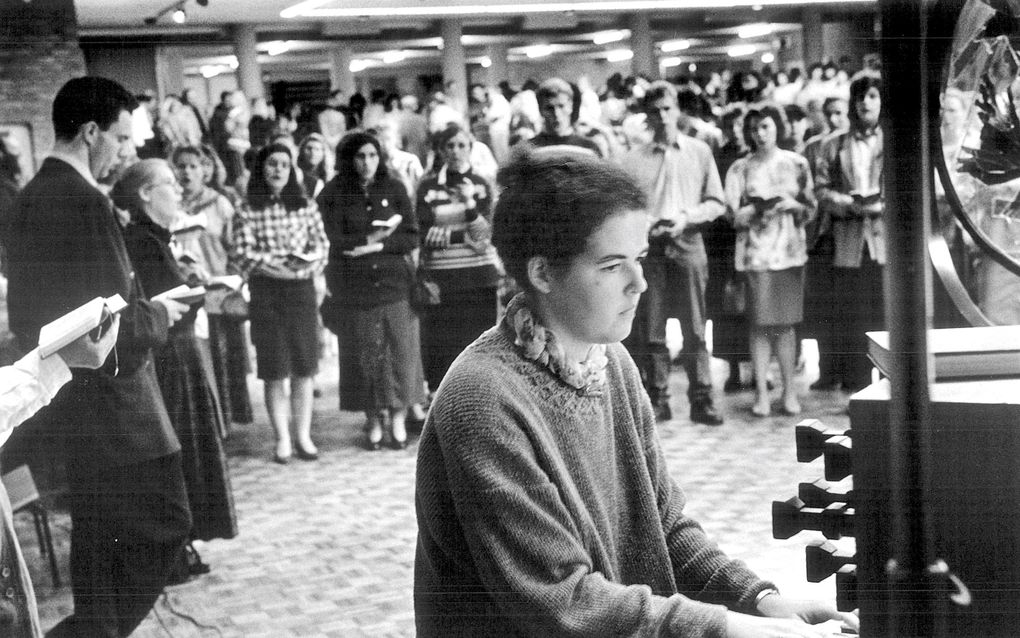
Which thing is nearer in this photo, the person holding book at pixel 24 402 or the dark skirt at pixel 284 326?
the person holding book at pixel 24 402

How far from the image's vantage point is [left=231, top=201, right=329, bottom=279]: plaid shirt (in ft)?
16.4

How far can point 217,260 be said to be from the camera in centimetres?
543

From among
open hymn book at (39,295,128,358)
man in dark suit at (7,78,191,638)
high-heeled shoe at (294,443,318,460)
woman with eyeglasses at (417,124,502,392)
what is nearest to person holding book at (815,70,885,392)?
woman with eyeglasses at (417,124,502,392)

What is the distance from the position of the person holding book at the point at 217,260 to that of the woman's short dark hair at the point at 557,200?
405 centimetres

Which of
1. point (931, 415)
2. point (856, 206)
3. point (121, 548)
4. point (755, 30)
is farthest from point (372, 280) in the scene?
A: point (755, 30)

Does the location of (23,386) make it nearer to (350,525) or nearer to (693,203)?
(350,525)

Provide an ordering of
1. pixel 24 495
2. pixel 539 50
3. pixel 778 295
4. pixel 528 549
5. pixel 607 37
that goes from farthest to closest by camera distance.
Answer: pixel 539 50 → pixel 607 37 → pixel 778 295 → pixel 24 495 → pixel 528 549

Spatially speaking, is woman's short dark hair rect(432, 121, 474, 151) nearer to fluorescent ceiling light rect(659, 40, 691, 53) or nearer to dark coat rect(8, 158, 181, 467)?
dark coat rect(8, 158, 181, 467)

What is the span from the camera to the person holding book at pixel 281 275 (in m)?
5.00

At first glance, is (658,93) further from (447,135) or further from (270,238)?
(270,238)

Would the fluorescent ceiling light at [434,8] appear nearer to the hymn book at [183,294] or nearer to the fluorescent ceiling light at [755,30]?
the fluorescent ceiling light at [755,30]

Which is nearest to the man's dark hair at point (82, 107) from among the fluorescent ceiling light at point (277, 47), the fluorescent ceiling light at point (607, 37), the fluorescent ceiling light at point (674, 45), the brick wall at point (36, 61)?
the brick wall at point (36, 61)

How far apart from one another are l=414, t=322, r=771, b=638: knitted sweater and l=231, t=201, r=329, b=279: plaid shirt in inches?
146

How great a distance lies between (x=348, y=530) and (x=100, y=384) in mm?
1474
